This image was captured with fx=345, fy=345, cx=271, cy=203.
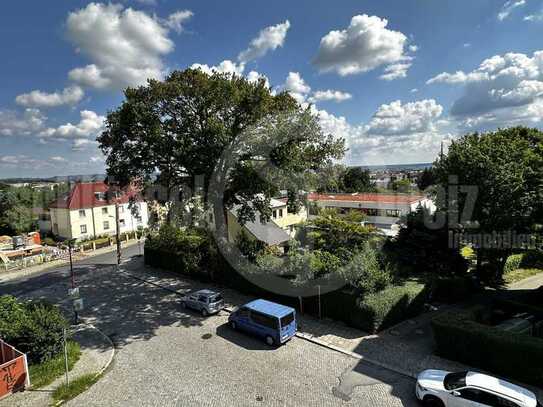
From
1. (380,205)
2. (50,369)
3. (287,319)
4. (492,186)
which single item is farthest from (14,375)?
(380,205)

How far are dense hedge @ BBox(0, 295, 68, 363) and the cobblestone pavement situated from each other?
2.71 meters

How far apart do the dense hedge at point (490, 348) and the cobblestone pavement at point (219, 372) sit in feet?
9.12

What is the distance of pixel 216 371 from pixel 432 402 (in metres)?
7.74

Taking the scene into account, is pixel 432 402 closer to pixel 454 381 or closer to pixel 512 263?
pixel 454 381

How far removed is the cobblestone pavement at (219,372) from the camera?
1185cm

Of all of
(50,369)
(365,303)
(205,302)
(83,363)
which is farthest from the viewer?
(205,302)

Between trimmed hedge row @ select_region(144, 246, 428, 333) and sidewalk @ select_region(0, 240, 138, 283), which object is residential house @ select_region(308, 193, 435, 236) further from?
trimmed hedge row @ select_region(144, 246, 428, 333)

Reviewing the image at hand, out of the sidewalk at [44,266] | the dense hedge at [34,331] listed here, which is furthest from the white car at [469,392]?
the sidewalk at [44,266]

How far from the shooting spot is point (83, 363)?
14617 mm

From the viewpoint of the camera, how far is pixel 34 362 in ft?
47.5

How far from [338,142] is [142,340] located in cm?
1638

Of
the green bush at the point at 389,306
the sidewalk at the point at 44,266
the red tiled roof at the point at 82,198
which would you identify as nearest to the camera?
the green bush at the point at 389,306

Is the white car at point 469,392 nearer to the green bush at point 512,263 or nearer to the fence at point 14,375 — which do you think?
the fence at point 14,375

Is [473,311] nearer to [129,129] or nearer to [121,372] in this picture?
[121,372]
